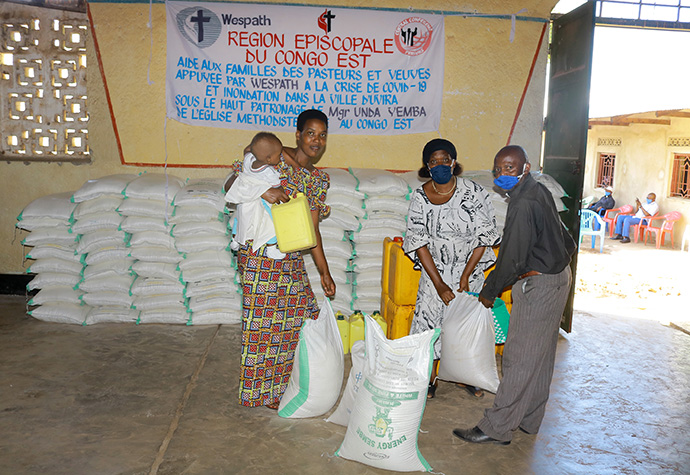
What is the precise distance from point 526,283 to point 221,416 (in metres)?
1.94

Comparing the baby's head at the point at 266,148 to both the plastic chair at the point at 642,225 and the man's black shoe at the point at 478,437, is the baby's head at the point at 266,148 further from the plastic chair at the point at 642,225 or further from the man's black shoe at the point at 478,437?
the plastic chair at the point at 642,225

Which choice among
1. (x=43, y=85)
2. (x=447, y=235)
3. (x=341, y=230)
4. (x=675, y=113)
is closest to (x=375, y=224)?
(x=341, y=230)

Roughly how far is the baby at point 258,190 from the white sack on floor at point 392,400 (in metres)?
0.84

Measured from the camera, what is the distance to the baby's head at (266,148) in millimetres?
3162

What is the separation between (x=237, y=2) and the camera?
5.46 metres

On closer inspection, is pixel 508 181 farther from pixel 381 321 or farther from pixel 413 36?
pixel 413 36

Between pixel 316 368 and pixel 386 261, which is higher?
pixel 386 261

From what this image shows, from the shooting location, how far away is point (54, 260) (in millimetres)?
5004

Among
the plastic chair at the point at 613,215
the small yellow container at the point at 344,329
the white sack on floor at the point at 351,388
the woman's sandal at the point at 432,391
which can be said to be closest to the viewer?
the white sack on floor at the point at 351,388

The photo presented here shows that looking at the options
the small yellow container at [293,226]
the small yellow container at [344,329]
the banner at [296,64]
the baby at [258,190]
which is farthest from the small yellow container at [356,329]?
the banner at [296,64]

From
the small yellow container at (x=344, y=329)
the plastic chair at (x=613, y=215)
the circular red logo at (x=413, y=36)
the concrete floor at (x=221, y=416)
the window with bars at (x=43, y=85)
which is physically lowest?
the concrete floor at (x=221, y=416)

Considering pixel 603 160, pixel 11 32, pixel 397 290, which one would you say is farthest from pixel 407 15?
pixel 603 160

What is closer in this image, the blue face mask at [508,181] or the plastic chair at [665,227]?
the blue face mask at [508,181]

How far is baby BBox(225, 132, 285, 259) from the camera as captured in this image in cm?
319
